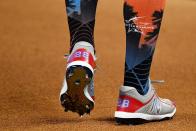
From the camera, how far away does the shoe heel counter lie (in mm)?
1232

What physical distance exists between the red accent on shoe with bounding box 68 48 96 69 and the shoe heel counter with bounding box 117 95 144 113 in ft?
0.40

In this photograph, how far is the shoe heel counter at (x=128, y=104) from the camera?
48.5 inches

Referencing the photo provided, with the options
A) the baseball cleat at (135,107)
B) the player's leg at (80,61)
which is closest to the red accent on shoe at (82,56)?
the player's leg at (80,61)

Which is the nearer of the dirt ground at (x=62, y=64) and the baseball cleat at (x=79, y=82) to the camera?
the baseball cleat at (x=79, y=82)

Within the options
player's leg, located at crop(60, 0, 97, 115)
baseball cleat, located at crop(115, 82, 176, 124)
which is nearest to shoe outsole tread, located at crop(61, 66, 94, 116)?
player's leg, located at crop(60, 0, 97, 115)

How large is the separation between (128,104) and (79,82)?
169 millimetres

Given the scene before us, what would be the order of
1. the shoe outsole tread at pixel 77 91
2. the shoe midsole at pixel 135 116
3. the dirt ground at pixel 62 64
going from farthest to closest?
the dirt ground at pixel 62 64 < the shoe midsole at pixel 135 116 < the shoe outsole tread at pixel 77 91

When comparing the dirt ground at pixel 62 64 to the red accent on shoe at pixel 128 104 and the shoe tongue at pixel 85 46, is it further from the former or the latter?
the shoe tongue at pixel 85 46

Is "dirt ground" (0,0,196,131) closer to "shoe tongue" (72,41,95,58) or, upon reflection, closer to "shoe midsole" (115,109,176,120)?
"shoe midsole" (115,109,176,120)

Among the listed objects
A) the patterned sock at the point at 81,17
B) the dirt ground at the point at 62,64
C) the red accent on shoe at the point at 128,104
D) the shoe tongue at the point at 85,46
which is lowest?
the dirt ground at the point at 62,64

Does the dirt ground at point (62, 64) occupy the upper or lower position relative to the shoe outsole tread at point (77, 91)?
lower

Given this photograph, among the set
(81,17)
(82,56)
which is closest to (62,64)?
(81,17)

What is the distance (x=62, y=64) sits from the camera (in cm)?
242

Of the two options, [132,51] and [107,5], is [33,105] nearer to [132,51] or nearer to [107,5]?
[132,51]
